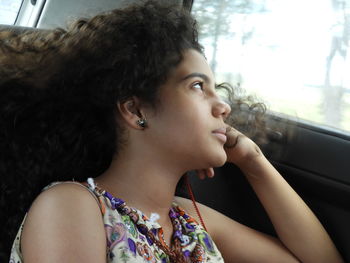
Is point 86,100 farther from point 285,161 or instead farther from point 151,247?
point 285,161

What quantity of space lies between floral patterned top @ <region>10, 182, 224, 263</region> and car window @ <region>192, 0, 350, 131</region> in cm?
56

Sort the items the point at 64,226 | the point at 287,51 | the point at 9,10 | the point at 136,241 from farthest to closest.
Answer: the point at 9,10, the point at 287,51, the point at 136,241, the point at 64,226

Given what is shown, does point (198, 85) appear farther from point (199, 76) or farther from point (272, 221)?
point (272, 221)

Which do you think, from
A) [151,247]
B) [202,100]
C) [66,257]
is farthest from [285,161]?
[66,257]

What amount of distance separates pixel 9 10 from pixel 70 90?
164 cm

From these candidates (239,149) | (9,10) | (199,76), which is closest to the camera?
(199,76)

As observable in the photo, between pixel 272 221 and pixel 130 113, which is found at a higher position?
pixel 130 113

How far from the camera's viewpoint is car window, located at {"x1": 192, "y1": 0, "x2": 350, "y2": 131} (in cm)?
169

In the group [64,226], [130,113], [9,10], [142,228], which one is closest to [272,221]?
[142,228]

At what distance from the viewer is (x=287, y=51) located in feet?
5.90

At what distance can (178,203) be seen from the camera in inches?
60.6

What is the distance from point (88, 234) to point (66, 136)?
333 mm

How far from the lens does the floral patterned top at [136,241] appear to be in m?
1.18

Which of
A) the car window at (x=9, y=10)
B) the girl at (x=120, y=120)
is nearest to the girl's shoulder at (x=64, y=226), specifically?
the girl at (x=120, y=120)
